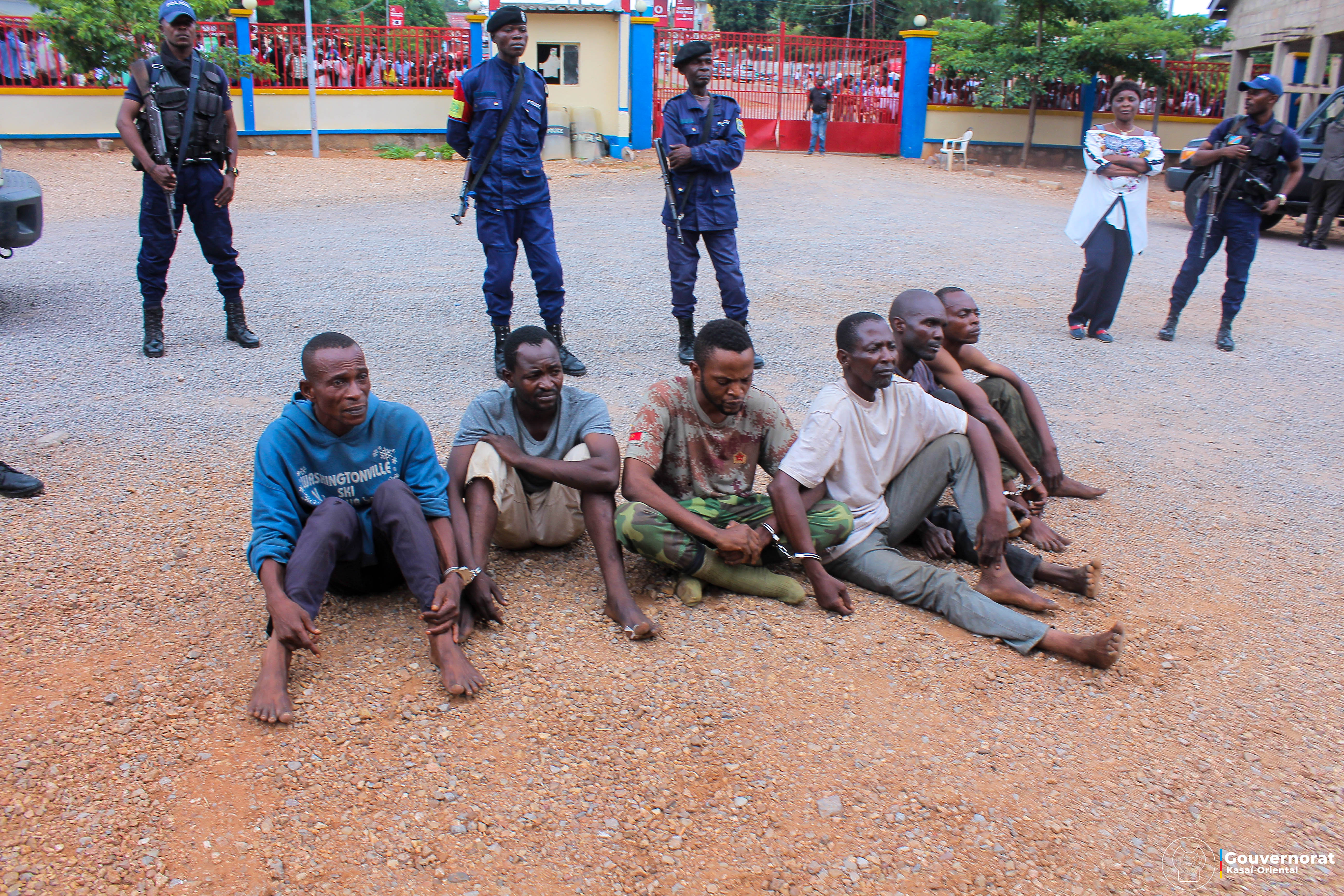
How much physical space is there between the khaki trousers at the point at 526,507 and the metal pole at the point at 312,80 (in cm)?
1587

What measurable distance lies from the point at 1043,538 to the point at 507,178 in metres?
3.71

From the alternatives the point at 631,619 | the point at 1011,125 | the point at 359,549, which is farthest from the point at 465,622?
the point at 1011,125

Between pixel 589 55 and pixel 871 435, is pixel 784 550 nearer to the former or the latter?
pixel 871 435

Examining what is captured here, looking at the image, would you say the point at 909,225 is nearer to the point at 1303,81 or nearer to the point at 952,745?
the point at 952,745

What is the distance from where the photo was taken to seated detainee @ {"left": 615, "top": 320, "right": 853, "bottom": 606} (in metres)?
3.48

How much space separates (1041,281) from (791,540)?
6691 mm

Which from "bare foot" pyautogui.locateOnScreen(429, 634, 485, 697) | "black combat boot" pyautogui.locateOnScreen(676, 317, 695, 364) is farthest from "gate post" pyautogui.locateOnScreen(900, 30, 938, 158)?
"bare foot" pyautogui.locateOnScreen(429, 634, 485, 697)

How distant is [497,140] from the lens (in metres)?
5.86

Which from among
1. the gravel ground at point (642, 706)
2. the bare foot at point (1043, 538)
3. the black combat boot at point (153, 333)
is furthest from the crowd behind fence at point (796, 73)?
the bare foot at point (1043, 538)

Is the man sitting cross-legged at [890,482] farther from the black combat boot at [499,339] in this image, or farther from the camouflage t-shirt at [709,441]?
the black combat boot at [499,339]

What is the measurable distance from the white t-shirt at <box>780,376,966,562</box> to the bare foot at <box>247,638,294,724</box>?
1.79 meters

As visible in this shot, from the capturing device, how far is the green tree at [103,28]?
16.0 m

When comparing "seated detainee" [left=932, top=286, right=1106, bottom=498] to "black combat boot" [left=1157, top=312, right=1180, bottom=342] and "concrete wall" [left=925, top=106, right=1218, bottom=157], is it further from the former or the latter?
"concrete wall" [left=925, top=106, right=1218, bottom=157]

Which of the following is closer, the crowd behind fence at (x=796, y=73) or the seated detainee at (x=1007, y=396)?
the seated detainee at (x=1007, y=396)
